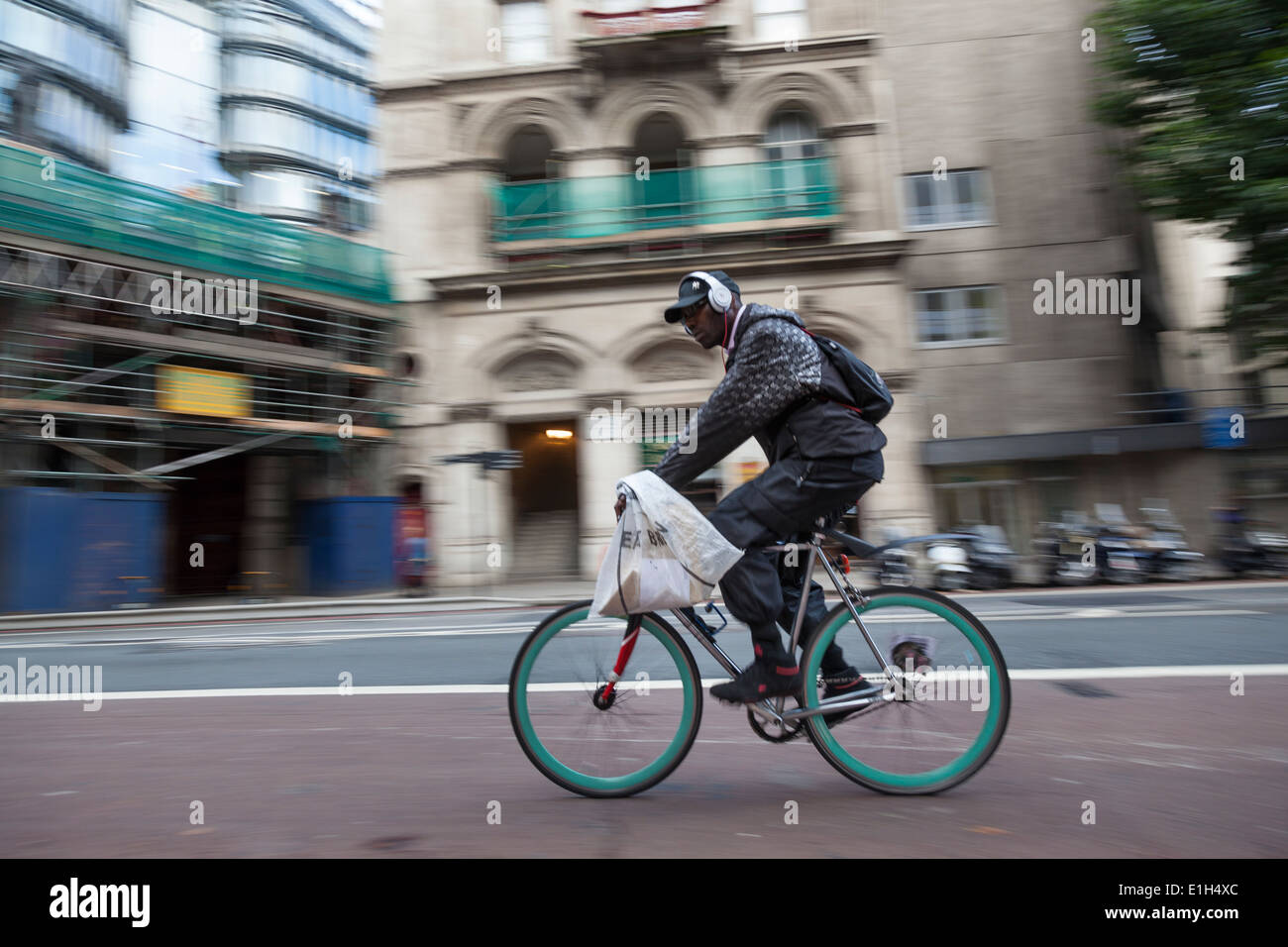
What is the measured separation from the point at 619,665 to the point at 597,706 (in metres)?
0.16

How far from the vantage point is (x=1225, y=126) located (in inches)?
583

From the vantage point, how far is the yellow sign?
1645cm

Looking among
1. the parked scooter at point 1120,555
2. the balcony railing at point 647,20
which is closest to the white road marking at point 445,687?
the parked scooter at point 1120,555

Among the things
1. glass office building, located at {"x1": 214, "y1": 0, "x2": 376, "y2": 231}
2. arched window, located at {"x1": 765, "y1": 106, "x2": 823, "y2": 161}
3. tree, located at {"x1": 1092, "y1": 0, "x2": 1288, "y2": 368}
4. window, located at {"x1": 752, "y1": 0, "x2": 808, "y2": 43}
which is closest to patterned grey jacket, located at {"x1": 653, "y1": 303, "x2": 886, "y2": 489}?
→ tree, located at {"x1": 1092, "y1": 0, "x2": 1288, "y2": 368}

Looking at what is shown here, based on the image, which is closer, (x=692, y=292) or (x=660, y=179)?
(x=692, y=292)

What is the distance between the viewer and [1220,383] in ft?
64.6

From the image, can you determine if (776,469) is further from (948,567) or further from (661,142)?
(661,142)

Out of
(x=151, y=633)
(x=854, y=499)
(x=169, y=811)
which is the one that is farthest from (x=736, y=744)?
(x=151, y=633)

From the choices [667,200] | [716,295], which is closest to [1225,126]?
[667,200]

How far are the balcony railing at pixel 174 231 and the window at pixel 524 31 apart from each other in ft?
20.6

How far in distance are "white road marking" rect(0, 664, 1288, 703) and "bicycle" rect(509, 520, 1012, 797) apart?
1974 millimetres

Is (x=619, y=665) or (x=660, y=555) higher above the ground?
(x=660, y=555)

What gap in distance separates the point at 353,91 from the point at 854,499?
4508 centimetres

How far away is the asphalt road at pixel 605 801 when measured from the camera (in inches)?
93.7
